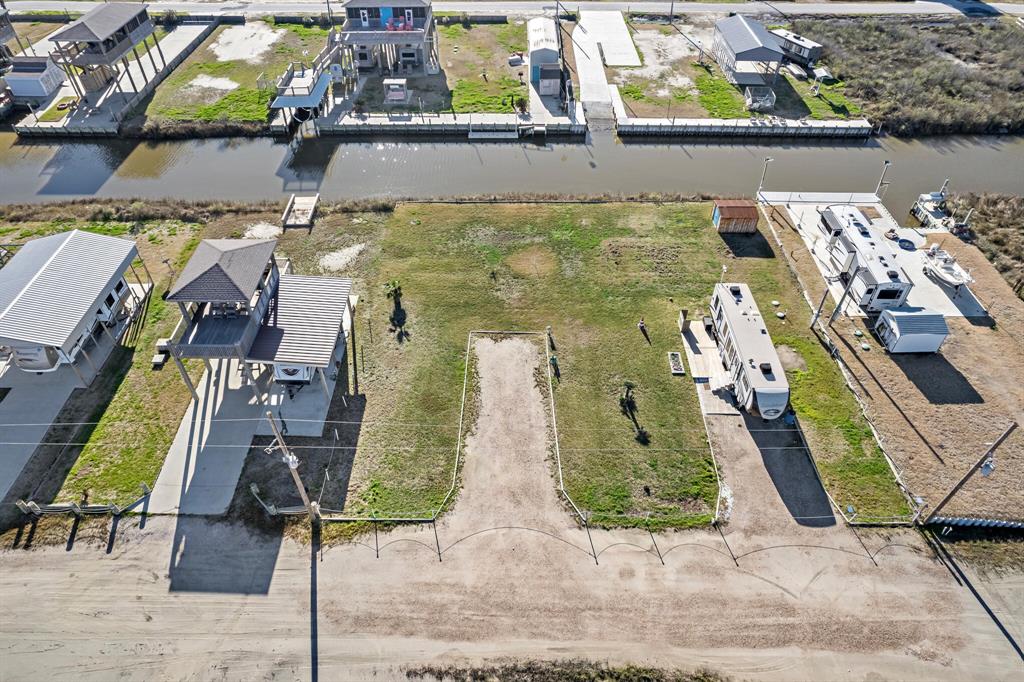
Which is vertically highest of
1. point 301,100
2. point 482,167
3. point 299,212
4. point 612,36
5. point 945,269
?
point 612,36

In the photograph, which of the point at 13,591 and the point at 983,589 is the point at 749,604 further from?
the point at 13,591

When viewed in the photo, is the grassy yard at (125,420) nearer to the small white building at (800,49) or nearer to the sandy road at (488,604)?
the sandy road at (488,604)

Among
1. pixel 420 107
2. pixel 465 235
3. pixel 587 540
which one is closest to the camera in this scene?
pixel 587 540

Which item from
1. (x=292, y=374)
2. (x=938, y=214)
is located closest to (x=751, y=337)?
(x=292, y=374)

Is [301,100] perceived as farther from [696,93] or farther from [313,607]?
[313,607]

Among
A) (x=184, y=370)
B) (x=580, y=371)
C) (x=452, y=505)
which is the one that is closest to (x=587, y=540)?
(x=452, y=505)

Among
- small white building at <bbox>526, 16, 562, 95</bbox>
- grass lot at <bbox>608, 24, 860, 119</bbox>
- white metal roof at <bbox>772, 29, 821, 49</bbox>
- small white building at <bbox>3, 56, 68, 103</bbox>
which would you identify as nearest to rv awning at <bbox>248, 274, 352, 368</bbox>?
small white building at <bbox>526, 16, 562, 95</bbox>
